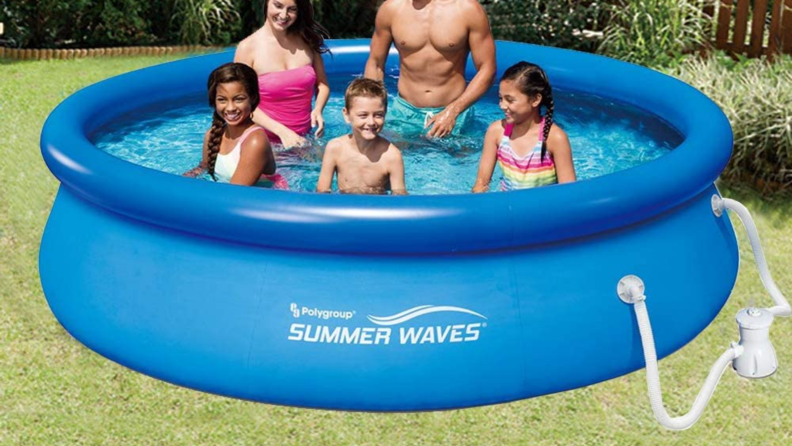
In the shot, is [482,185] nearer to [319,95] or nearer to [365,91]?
[365,91]

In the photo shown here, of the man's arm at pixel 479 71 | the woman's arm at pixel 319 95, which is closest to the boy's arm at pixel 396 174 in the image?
the man's arm at pixel 479 71

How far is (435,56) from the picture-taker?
6781 millimetres

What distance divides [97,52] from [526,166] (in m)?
6.45

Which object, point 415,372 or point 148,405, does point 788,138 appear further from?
point 148,405

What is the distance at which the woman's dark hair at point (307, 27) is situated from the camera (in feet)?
21.3

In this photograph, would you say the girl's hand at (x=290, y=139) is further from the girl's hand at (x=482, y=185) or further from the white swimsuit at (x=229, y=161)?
the girl's hand at (x=482, y=185)

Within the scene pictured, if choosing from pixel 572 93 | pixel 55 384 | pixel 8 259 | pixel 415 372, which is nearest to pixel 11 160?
pixel 8 259

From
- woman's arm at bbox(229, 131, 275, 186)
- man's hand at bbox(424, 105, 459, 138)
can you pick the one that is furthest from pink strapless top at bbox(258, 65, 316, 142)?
woman's arm at bbox(229, 131, 275, 186)

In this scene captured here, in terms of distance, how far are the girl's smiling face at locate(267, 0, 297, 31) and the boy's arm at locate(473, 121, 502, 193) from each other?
4.63 feet

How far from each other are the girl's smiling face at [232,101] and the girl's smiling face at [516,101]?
1.15 m

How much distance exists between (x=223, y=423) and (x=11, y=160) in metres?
3.67

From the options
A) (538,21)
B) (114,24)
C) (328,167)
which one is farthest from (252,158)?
(114,24)

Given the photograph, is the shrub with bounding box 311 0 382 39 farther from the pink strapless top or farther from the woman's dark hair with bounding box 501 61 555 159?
the woman's dark hair with bounding box 501 61 555 159

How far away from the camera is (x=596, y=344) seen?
4750 mm
